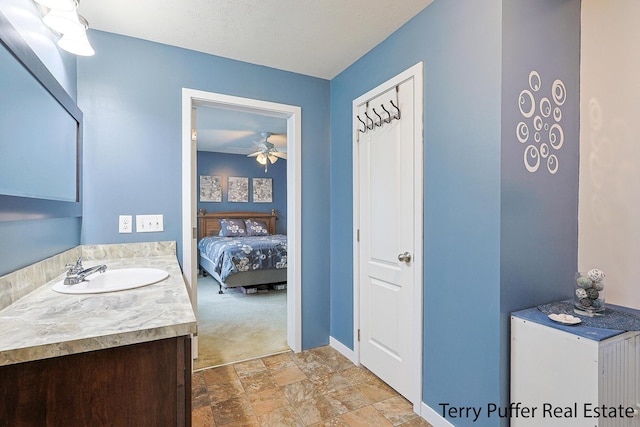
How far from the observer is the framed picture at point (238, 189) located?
6.39 m

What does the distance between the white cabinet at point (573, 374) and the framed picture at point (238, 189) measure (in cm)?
568

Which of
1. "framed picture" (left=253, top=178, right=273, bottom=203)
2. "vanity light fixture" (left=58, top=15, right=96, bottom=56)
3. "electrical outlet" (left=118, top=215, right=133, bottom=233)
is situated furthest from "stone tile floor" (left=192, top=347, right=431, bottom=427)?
"framed picture" (left=253, top=178, right=273, bottom=203)

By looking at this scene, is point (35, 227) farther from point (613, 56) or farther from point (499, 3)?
point (613, 56)

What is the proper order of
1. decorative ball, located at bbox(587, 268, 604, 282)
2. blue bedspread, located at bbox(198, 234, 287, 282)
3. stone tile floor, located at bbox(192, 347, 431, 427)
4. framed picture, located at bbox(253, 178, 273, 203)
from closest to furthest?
decorative ball, located at bbox(587, 268, 604, 282) < stone tile floor, located at bbox(192, 347, 431, 427) < blue bedspread, located at bbox(198, 234, 287, 282) < framed picture, located at bbox(253, 178, 273, 203)

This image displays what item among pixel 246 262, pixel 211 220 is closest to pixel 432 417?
pixel 246 262

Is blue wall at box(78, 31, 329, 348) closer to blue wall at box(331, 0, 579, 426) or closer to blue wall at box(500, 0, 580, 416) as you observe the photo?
blue wall at box(331, 0, 579, 426)

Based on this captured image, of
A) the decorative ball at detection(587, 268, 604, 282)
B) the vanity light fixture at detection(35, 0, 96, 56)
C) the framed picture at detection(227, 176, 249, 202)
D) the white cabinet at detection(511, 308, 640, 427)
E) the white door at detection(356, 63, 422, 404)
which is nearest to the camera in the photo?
the white cabinet at detection(511, 308, 640, 427)

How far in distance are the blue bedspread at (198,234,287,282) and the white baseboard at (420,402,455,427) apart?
119 inches

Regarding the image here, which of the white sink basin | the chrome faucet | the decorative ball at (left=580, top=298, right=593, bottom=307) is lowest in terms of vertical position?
the decorative ball at (left=580, top=298, right=593, bottom=307)

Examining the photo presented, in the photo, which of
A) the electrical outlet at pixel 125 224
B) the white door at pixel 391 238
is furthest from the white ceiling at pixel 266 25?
the electrical outlet at pixel 125 224

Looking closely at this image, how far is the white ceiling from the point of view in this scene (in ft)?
5.97

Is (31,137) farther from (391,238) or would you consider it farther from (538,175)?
(538,175)

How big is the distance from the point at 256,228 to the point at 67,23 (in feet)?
15.5

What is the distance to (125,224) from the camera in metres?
2.14
